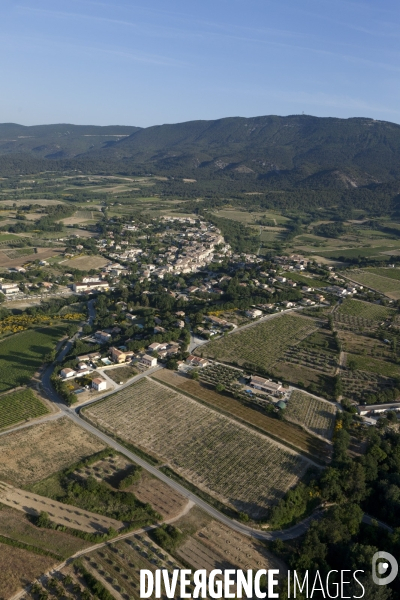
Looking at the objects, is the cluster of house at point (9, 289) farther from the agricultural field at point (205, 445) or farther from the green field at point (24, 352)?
the agricultural field at point (205, 445)

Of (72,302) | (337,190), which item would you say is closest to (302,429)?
(72,302)

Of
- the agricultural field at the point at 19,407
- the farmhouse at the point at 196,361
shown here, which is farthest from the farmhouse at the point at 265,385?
the agricultural field at the point at 19,407

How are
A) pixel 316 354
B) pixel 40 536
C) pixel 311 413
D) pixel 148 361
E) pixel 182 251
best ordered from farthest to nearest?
pixel 182 251, pixel 316 354, pixel 148 361, pixel 311 413, pixel 40 536

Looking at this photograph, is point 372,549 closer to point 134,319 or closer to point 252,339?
point 252,339

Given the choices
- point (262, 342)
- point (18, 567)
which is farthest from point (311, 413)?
point (18, 567)

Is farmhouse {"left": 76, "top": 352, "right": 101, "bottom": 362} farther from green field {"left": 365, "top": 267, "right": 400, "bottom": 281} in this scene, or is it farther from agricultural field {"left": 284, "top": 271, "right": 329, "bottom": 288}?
green field {"left": 365, "top": 267, "right": 400, "bottom": 281}

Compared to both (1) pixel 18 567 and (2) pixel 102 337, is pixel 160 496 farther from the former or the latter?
(2) pixel 102 337

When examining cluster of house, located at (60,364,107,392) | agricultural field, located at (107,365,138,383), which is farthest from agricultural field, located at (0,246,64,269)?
agricultural field, located at (107,365,138,383)

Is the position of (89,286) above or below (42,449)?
above

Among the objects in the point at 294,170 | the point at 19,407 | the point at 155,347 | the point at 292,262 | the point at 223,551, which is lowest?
the point at 223,551
